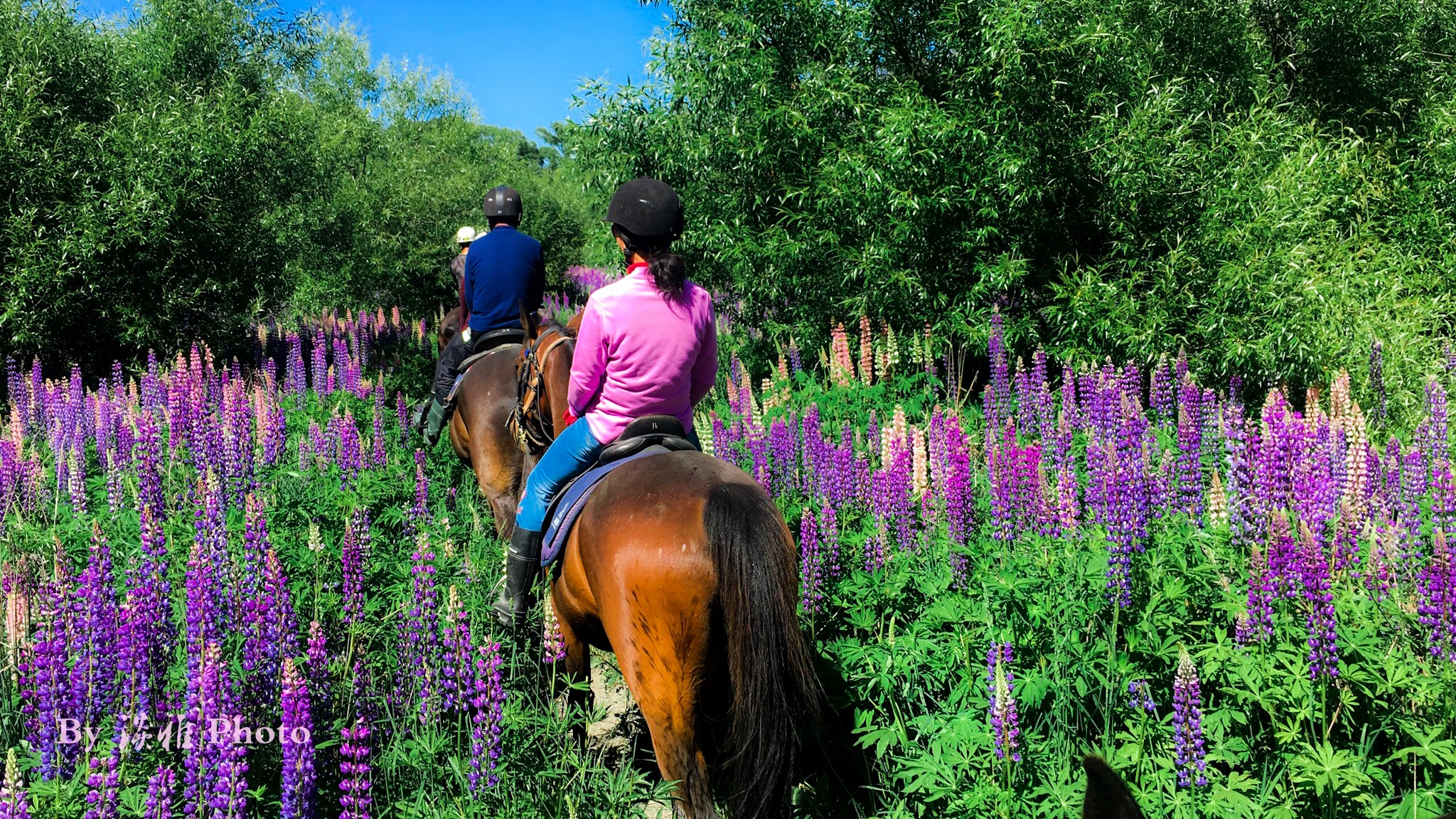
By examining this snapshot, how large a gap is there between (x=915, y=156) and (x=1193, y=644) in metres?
7.80

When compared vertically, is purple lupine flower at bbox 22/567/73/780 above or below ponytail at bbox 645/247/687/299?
below

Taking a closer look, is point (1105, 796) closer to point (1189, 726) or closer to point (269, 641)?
point (1189, 726)

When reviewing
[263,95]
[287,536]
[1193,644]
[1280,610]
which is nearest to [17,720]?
[287,536]

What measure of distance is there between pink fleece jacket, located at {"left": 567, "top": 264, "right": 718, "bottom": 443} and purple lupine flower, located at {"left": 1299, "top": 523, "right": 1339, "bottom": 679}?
8.72 feet

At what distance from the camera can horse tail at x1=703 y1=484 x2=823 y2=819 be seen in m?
3.46

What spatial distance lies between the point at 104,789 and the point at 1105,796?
297 cm

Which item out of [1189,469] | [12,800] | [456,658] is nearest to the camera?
[12,800]

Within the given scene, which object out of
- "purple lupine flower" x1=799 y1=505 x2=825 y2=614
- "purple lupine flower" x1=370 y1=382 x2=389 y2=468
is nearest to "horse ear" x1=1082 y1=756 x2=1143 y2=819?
"purple lupine flower" x1=799 y1=505 x2=825 y2=614

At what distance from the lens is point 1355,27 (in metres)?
Result: 17.1

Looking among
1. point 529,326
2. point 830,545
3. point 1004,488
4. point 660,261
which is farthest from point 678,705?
point 529,326

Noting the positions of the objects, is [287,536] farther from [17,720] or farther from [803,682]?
[803,682]

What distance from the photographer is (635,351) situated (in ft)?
14.3

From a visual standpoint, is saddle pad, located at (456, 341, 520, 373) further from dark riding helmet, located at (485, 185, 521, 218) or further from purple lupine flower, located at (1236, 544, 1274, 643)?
purple lupine flower, located at (1236, 544, 1274, 643)

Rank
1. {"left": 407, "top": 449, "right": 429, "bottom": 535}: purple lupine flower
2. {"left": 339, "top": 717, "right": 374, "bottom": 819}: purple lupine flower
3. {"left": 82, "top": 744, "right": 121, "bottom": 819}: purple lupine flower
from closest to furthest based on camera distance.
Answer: {"left": 82, "top": 744, "right": 121, "bottom": 819}: purple lupine flower
{"left": 339, "top": 717, "right": 374, "bottom": 819}: purple lupine flower
{"left": 407, "top": 449, "right": 429, "bottom": 535}: purple lupine flower
